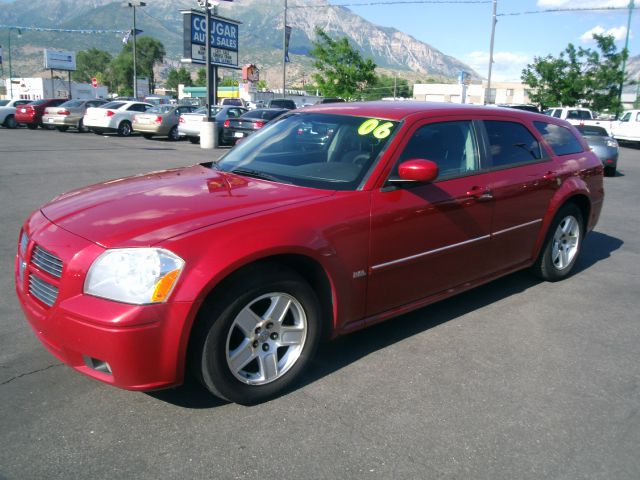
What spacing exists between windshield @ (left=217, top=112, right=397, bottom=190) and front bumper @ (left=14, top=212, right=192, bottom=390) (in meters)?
1.37

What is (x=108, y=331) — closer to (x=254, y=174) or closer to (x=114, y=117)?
(x=254, y=174)

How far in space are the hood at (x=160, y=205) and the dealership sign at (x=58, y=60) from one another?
62.1 meters

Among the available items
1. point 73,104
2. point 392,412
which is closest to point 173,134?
point 73,104

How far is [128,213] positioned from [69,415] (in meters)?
1.13

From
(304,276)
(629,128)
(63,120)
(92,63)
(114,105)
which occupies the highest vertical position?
(92,63)

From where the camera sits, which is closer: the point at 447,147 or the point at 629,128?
the point at 447,147

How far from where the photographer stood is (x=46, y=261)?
303cm

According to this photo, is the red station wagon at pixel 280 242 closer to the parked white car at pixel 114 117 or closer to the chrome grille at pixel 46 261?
the chrome grille at pixel 46 261

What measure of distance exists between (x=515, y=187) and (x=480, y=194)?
0.53 meters

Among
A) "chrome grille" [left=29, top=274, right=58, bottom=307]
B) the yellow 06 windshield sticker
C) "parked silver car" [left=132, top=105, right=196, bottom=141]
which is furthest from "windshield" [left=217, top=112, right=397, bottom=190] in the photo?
"parked silver car" [left=132, top=105, right=196, bottom=141]

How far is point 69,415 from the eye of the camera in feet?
9.92

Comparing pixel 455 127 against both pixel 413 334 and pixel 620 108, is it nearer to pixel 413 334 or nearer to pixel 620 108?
pixel 413 334

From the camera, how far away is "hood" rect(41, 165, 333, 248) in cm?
291

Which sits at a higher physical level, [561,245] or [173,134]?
[173,134]
